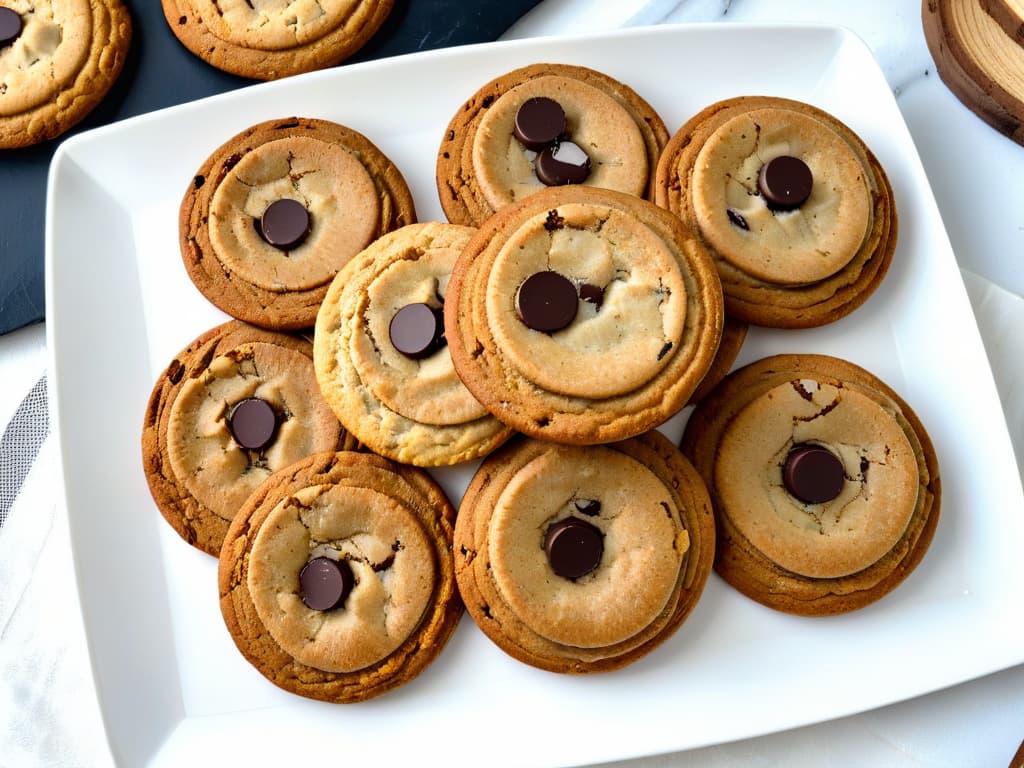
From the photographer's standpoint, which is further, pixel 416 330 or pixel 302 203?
pixel 302 203

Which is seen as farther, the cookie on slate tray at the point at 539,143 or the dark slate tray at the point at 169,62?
the dark slate tray at the point at 169,62

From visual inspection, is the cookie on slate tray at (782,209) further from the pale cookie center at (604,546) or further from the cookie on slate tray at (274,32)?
the cookie on slate tray at (274,32)

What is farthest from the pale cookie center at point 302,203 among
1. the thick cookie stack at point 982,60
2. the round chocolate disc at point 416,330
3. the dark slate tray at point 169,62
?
the thick cookie stack at point 982,60

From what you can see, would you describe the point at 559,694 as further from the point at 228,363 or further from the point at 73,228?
the point at 73,228

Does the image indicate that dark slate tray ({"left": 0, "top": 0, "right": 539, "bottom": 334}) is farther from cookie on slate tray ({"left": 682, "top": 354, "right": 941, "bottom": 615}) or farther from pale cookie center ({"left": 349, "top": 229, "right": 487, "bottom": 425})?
cookie on slate tray ({"left": 682, "top": 354, "right": 941, "bottom": 615})

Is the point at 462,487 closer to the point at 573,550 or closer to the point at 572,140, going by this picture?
the point at 573,550

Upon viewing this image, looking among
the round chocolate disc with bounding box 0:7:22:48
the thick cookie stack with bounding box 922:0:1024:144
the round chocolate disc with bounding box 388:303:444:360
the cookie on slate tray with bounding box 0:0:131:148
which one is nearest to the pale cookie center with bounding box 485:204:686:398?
the round chocolate disc with bounding box 388:303:444:360

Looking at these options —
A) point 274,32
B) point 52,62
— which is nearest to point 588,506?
point 274,32
